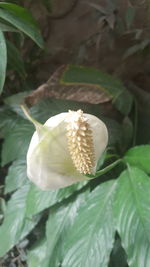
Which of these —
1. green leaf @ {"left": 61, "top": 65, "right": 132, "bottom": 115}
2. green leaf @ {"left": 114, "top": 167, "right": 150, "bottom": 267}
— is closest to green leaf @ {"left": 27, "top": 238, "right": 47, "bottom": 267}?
green leaf @ {"left": 114, "top": 167, "right": 150, "bottom": 267}

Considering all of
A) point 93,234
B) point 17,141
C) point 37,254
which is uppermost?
point 17,141

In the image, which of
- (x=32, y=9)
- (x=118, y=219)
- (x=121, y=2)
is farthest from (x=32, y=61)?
(x=118, y=219)

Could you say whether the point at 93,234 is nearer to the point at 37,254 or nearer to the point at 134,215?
the point at 134,215

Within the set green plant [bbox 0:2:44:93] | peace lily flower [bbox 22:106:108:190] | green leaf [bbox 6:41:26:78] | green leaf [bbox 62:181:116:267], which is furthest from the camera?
green leaf [bbox 6:41:26:78]

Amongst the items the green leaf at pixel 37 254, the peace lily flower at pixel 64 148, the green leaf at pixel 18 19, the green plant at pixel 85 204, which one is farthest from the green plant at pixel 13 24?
the green leaf at pixel 37 254

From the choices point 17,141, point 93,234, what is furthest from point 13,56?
point 93,234

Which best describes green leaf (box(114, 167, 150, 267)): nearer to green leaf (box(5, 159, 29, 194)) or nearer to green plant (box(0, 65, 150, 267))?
green plant (box(0, 65, 150, 267))

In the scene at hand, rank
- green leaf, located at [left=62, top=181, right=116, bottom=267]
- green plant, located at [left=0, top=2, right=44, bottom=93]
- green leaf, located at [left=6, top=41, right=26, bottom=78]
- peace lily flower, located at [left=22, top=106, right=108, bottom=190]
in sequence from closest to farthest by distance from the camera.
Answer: peace lily flower, located at [left=22, top=106, right=108, bottom=190]
green plant, located at [left=0, top=2, right=44, bottom=93]
green leaf, located at [left=62, top=181, right=116, bottom=267]
green leaf, located at [left=6, top=41, right=26, bottom=78]
